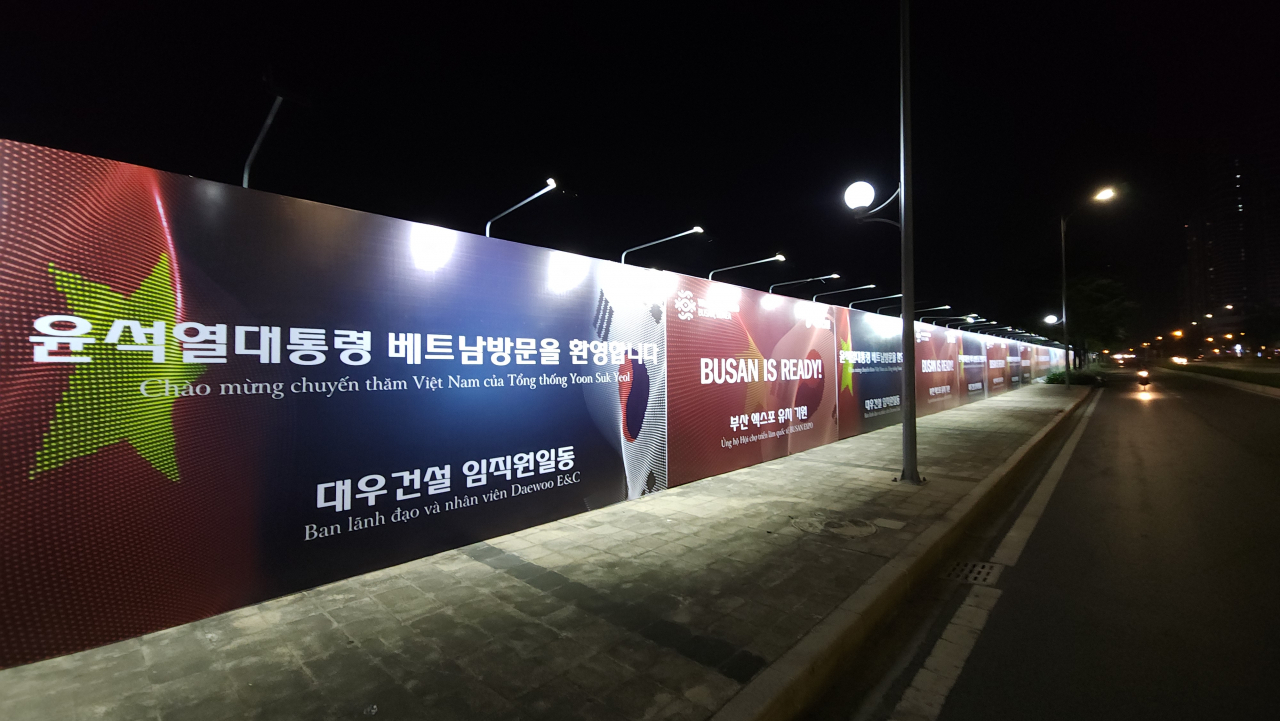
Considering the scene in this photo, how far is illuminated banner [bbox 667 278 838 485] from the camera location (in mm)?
6812

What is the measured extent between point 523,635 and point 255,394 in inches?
91.9

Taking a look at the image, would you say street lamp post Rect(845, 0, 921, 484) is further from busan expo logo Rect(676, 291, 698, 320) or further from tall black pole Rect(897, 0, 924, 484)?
busan expo logo Rect(676, 291, 698, 320)

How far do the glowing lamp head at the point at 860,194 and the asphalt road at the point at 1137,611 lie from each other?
4637 millimetres

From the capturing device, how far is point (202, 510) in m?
3.28

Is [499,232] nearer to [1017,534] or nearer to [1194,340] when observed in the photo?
[1017,534]

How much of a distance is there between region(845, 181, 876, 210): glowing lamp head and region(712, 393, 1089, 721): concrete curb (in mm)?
4727

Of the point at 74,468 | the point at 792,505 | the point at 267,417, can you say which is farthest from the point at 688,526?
the point at 74,468

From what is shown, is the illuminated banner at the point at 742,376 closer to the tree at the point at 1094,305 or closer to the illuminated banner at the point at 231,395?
the illuminated banner at the point at 231,395

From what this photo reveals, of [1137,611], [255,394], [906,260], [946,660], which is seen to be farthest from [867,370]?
[255,394]

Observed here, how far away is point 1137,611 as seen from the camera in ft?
11.4

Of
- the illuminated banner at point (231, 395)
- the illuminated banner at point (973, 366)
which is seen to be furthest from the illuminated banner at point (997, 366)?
the illuminated banner at point (231, 395)

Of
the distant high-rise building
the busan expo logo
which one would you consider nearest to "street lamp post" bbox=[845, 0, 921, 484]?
the busan expo logo

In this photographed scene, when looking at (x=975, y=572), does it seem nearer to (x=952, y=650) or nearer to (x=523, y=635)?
(x=952, y=650)

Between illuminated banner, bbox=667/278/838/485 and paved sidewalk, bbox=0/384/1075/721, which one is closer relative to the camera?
paved sidewalk, bbox=0/384/1075/721
